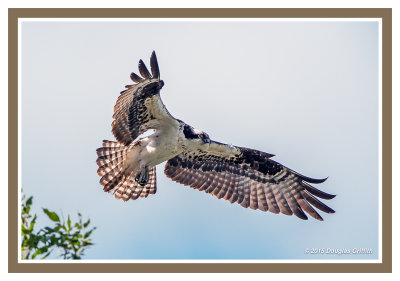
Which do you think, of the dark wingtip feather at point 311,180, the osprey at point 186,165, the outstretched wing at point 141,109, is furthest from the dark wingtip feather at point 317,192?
the outstretched wing at point 141,109

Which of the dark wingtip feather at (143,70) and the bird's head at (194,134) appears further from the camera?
the bird's head at (194,134)

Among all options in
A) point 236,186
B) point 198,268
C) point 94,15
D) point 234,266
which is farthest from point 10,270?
point 236,186

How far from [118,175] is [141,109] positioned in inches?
60.3

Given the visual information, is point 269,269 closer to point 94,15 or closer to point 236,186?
point 236,186

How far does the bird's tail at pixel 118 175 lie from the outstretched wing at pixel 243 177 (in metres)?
0.52

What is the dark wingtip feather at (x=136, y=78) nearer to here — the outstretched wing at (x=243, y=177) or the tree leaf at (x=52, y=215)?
the outstretched wing at (x=243, y=177)

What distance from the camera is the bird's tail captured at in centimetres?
1024

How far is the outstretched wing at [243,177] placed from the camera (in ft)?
34.7

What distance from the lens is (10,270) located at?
738 cm

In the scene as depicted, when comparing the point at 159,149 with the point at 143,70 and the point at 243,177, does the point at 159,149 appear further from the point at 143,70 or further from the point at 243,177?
the point at 243,177

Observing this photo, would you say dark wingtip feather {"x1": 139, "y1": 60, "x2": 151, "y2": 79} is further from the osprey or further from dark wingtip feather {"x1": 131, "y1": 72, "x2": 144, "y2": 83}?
the osprey

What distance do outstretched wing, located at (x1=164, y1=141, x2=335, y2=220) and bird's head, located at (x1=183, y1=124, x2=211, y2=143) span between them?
542 mm

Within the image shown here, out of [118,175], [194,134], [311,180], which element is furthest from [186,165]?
[311,180]
